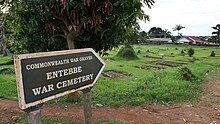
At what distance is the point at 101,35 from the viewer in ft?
30.1

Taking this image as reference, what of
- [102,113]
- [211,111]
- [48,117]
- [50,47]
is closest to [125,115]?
[102,113]

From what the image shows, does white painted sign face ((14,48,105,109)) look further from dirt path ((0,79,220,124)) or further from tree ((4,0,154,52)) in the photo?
dirt path ((0,79,220,124))

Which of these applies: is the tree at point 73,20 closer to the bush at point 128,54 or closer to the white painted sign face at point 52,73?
the white painted sign face at point 52,73

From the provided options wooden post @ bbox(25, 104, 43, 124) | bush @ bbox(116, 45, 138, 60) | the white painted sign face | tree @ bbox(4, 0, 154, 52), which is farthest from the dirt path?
bush @ bbox(116, 45, 138, 60)

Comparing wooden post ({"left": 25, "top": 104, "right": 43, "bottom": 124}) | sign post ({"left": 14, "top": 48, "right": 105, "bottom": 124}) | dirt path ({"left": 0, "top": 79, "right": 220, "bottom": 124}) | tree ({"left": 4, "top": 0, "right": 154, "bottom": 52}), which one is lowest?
dirt path ({"left": 0, "top": 79, "right": 220, "bottom": 124})

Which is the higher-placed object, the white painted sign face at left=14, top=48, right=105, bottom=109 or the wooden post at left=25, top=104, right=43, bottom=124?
the white painted sign face at left=14, top=48, right=105, bottom=109

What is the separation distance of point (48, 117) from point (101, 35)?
2.55 meters

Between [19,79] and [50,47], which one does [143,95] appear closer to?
[50,47]

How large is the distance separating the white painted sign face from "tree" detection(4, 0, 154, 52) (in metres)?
2.46

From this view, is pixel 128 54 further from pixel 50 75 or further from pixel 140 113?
pixel 50 75

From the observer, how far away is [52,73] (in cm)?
446

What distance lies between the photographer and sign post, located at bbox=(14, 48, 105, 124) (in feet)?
13.1

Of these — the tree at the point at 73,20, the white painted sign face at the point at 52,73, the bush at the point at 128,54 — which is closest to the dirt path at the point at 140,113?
the tree at the point at 73,20

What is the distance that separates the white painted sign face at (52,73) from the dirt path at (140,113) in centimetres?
293
